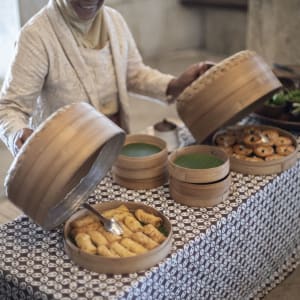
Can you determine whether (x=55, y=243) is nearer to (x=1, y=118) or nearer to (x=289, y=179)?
(x=1, y=118)

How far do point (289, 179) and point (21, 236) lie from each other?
101cm

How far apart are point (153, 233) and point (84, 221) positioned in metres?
0.22

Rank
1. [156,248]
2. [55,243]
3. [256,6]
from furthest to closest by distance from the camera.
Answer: [256,6], [55,243], [156,248]

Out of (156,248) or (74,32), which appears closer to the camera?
(156,248)

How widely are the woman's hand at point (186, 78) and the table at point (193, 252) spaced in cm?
50

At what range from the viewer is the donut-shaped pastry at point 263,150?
204 centimetres

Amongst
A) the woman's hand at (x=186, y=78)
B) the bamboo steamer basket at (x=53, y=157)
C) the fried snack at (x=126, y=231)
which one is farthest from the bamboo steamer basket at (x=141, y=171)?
the woman's hand at (x=186, y=78)

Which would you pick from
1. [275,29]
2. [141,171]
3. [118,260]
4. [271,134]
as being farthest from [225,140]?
[275,29]

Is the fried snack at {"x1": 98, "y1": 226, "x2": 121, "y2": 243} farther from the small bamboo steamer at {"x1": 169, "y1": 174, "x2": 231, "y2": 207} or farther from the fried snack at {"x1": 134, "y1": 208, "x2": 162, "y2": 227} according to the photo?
the small bamboo steamer at {"x1": 169, "y1": 174, "x2": 231, "y2": 207}

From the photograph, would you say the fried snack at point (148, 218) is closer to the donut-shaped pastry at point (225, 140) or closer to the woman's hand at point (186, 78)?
the donut-shaped pastry at point (225, 140)

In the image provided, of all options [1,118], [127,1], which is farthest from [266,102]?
[127,1]

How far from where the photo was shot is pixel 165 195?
1.86 meters

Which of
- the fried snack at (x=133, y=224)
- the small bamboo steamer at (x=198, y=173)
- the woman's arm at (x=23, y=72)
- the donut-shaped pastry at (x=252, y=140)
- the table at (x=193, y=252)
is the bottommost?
the table at (x=193, y=252)

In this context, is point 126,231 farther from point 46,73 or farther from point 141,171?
point 46,73
